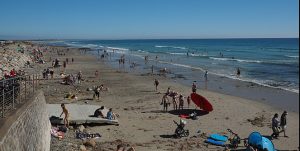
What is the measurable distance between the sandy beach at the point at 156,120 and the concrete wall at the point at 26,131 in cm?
274

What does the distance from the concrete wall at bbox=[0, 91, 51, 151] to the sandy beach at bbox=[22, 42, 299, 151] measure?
2738 millimetres

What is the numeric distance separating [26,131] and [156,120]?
11518mm

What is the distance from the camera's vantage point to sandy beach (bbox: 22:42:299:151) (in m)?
16.1

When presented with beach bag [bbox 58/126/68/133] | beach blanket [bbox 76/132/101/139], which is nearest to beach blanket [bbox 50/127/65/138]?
beach bag [bbox 58/126/68/133]

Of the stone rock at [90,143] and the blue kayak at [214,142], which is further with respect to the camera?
the blue kayak at [214,142]

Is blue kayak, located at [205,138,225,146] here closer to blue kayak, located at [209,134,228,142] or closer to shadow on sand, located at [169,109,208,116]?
blue kayak, located at [209,134,228,142]

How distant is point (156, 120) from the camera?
20344 millimetres

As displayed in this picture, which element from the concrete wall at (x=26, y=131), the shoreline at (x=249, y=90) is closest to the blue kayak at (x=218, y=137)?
the concrete wall at (x=26, y=131)

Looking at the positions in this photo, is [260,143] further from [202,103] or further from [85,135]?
[202,103]

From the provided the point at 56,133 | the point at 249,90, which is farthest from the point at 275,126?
the point at 249,90

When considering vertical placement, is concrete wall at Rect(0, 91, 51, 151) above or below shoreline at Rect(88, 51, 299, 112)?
above

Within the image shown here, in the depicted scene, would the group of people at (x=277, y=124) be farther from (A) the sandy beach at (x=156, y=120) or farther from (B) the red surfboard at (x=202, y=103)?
(B) the red surfboard at (x=202, y=103)

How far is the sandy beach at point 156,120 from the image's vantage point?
16.1 metres

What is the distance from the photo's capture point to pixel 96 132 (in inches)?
680
